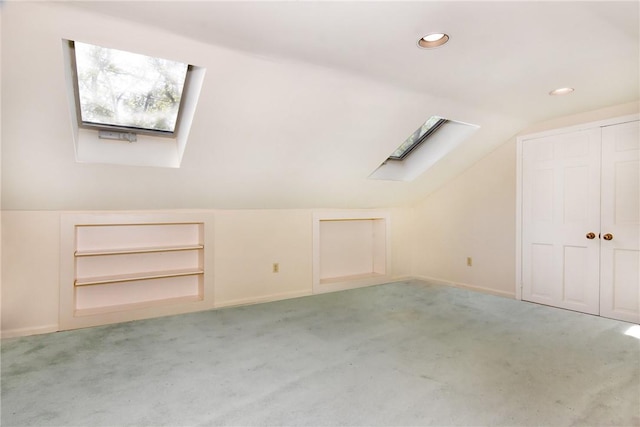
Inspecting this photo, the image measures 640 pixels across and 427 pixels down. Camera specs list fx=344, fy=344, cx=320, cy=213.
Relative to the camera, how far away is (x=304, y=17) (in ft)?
5.70

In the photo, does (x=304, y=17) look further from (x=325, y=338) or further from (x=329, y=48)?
(x=325, y=338)

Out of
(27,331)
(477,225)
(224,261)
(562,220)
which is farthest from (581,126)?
(27,331)

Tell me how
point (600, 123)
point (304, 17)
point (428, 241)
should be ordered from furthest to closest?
point (428, 241), point (600, 123), point (304, 17)

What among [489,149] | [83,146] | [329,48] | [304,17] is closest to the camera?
[304,17]

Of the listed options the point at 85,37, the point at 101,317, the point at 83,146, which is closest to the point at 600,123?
the point at 85,37

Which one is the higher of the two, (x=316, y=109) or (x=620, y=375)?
(x=316, y=109)

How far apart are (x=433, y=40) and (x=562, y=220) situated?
2.60 m

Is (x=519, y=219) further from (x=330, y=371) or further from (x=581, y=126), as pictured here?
(x=330, y=371)

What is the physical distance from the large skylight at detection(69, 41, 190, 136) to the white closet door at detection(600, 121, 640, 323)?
376cm

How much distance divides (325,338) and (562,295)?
102 inches

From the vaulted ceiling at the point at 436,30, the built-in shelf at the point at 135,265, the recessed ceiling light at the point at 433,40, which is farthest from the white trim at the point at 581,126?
the built-in shelf at the point at 135,265

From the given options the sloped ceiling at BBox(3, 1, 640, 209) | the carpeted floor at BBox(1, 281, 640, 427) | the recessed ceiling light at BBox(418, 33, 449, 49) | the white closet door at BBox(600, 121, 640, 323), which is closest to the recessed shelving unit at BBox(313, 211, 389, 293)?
the sloped ceiling at BBox(3, 1, 640, 209)

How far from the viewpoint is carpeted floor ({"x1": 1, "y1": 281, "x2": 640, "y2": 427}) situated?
1.71 metres

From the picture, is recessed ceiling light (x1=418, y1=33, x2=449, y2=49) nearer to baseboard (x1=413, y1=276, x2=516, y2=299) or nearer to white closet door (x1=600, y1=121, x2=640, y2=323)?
white closet door (x1=600, y1=121, x2=640, y2=323)
